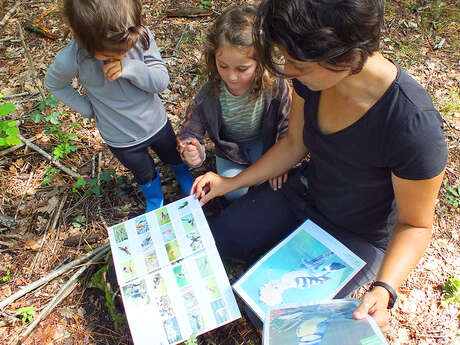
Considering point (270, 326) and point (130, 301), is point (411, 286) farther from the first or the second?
point (130, 301)

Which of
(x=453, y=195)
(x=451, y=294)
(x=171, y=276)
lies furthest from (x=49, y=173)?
(x=453, y=195)

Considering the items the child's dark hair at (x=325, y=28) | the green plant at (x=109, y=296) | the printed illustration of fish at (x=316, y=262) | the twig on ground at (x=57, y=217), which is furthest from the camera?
the twig on ground at (x=57, y=217)

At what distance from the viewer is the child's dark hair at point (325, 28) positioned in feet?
2.95

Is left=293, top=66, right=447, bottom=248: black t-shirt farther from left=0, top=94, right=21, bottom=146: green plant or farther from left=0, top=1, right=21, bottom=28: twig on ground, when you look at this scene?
left=0, top=1, right=21, bottom=28: twig on ground

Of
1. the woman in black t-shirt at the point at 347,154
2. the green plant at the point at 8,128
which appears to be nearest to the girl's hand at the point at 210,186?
the woman in black t-shirt at the point at 347,154

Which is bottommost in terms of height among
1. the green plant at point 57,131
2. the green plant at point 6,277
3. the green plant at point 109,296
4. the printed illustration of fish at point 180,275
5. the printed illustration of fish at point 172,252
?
the green plant at point 6,277

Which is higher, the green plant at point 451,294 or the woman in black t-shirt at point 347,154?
the woman in black t-shirt at point 347,154

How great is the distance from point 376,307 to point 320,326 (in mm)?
226

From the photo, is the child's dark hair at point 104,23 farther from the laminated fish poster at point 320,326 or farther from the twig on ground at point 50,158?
the laminated fish poster at point 320,326

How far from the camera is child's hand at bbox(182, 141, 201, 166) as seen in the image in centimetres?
194

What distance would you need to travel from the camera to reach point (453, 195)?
7.55ft

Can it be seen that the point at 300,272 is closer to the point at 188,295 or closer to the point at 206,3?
the point at 188,295

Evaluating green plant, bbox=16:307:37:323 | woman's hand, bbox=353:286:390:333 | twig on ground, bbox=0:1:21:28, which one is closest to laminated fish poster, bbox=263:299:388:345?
woman's hand, bbox=353:286:390:333

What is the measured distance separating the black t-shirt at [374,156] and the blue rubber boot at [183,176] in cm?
95
